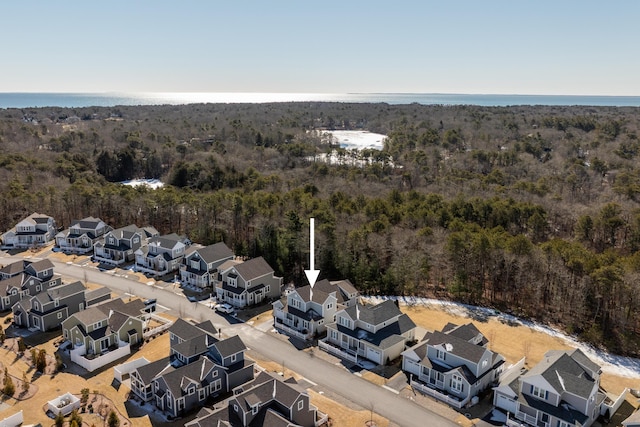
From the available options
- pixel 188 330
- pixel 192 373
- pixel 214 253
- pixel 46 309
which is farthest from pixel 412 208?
pixel 46 309

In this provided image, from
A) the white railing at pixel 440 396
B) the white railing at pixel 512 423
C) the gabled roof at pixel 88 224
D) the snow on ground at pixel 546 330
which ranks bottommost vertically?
the snow on ground at pixel 546 330

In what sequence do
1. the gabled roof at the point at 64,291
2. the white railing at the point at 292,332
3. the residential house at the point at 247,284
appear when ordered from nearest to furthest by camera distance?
the white railing at the point at 292,332, the gabled roof at the point at 64,291, the residential house at the point at 247,284

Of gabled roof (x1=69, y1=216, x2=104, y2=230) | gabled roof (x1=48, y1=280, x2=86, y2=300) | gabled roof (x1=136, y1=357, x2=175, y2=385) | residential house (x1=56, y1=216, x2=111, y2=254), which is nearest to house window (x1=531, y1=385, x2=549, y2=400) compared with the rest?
gabled roof (x1=136, y1=357, x2=175, y2=385)

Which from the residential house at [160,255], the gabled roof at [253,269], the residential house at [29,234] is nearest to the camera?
the gabled roof at [253,269]

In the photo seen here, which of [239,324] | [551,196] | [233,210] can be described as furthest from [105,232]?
[551,196]

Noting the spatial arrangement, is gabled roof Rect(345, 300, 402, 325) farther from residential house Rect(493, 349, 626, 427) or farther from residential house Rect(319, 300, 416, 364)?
residential house Rect(493, 349, 626, 427)

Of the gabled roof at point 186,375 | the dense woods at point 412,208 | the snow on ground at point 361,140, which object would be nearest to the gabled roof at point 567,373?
the dense woods at point 412,208

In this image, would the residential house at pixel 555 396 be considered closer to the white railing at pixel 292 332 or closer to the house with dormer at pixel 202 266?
the white railing at pixel 292 332
